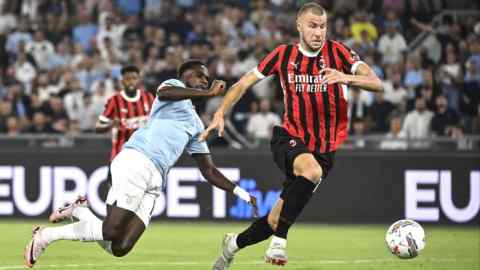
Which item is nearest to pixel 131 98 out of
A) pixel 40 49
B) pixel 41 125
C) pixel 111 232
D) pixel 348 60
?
pixel 41 125

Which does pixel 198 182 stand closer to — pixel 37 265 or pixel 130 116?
pixel 130 116

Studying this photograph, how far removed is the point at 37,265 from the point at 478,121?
927 cm

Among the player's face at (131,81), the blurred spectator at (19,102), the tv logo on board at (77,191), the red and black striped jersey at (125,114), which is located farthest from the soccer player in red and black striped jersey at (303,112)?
the blurred spectator at (19,102)

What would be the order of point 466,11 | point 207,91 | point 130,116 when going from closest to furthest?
1. point 207,91
2. point 130,116
3. point 466,11

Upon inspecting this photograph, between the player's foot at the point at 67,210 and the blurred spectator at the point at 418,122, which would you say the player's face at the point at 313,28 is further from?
the blurred spectator at the point at 418,122

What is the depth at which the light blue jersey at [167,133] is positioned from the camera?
9203 mm

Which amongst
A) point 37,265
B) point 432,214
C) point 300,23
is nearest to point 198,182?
point 432,214

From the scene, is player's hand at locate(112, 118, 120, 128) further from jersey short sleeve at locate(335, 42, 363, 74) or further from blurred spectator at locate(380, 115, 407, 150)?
jersey short sleeve at locate(335, 42, 363, 74)

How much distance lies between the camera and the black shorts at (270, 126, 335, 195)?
9414 millimetres

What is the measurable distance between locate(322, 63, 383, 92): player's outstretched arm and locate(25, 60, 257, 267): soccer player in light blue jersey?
85 cm

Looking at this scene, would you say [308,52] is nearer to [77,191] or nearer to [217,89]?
[217,89]

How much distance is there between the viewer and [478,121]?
17.7 metres

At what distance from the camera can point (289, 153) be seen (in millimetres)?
9414

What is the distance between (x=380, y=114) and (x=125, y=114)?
5.37m
